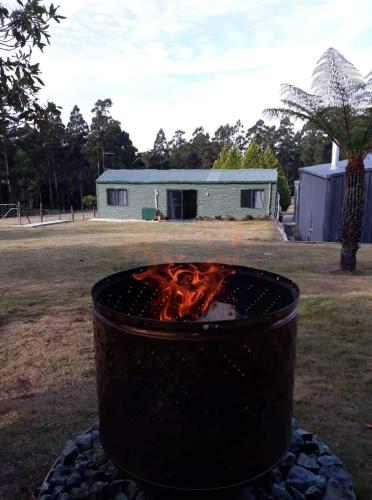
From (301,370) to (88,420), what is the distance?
8.36 feet

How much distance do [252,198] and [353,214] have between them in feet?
55.8

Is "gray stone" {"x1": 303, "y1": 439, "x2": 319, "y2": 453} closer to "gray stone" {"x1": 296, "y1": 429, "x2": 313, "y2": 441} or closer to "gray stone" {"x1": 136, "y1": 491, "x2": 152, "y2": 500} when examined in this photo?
"gray stone" {"x1": 296, "y1": 429, "x2": 313, "y2": 441}

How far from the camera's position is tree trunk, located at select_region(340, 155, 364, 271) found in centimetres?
1027

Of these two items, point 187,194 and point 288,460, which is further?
point 187,194

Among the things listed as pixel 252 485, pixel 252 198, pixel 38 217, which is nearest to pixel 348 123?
pixel 252 485

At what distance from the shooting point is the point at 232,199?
27328 millimetres

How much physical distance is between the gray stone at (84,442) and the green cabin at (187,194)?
81.1ft

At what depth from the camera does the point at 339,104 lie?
1077 cm

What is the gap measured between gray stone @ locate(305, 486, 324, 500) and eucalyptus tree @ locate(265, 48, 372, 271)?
8.39m

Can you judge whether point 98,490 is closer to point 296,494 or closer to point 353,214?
point 296,494

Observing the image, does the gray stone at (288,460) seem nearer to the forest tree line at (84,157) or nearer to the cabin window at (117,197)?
the cabin window at (117,197)

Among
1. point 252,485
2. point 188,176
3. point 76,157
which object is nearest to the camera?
point 252,485

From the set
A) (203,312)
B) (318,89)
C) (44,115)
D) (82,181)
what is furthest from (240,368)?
(82,181)

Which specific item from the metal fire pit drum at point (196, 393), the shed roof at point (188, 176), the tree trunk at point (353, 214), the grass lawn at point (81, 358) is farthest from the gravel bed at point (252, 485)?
the shed roof at point (188, 176)
